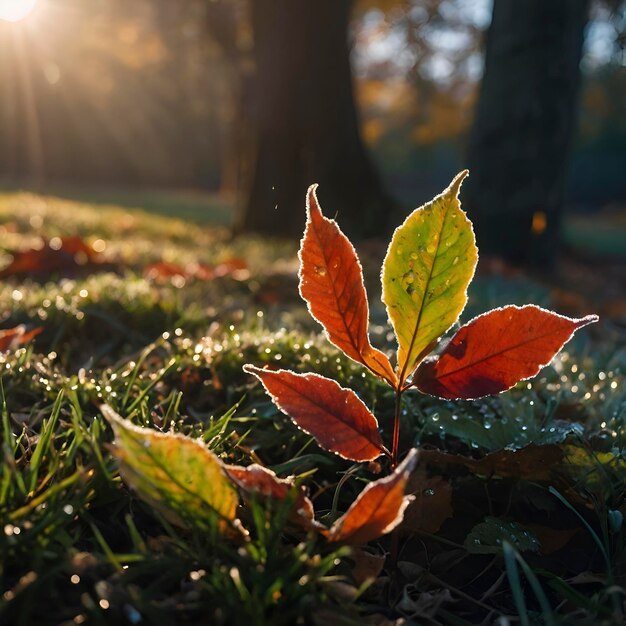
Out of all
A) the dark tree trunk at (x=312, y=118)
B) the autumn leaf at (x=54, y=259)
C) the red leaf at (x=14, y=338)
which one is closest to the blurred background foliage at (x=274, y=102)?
the dark tree trunk at (x=312, y=118)

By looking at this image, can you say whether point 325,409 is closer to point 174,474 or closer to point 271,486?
point 271,486

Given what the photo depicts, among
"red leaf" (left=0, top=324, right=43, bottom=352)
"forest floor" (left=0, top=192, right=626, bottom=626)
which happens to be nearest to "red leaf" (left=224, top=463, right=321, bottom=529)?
"forest floor" (left=0, top=192, right=626, bottom=626)

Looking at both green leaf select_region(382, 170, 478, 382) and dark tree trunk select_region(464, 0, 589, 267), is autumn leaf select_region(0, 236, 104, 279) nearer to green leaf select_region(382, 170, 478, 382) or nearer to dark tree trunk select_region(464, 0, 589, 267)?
green leaf select_region(382, 170, 478, 382)

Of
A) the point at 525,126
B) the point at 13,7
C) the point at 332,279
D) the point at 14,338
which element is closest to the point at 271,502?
the point at 332,279

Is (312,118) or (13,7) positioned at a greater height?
(13,7)

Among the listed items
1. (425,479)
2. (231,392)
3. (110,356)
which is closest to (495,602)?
(425,479)
